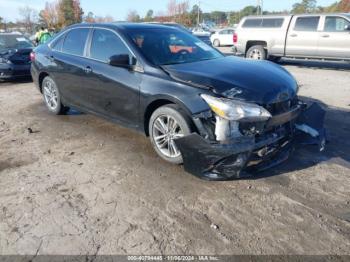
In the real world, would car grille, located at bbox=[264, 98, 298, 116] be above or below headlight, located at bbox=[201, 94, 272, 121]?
below

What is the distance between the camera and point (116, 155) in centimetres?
478

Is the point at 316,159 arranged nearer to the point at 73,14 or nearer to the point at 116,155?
the point at 116,155

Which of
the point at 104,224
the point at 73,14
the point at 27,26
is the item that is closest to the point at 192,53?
the point at 104,224

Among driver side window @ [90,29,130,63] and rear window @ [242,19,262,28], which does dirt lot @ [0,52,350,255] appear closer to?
driver side window @ [90,29,130,63]

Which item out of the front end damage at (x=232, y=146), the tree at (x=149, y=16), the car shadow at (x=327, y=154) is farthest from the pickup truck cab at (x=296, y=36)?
the tree at (x=149, y=16)

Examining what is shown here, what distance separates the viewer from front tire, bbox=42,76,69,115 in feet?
21.0

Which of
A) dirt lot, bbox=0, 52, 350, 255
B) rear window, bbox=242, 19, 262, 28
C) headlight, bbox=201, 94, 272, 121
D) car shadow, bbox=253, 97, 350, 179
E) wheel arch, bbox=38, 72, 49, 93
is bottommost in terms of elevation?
car shadow, bbox=253, 97, 350, 179

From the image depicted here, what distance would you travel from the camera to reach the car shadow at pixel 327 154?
422 centimetres

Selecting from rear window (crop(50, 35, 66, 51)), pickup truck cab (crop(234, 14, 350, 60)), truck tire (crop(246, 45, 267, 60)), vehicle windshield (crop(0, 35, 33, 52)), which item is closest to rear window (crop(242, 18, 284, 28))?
pickup truck cab (crop(234, 14, 350, 60))

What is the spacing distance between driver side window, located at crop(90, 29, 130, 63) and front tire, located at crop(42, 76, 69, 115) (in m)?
1.47

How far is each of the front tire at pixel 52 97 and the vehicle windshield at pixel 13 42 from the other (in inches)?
217

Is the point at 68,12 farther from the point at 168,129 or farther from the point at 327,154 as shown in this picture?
the point at 327,154

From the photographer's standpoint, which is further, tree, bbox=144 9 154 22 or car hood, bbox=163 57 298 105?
tree, bbox=144 9 154 22

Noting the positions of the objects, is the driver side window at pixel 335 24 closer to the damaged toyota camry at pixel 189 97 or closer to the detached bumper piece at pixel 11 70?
the damaged toyota camry at pixel 189 97
